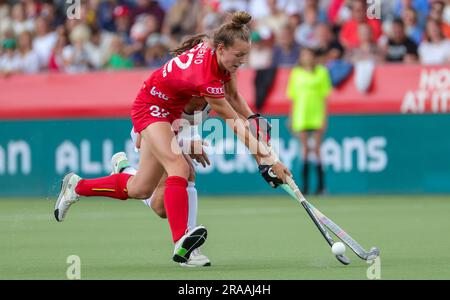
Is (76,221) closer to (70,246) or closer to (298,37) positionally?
(70,246)

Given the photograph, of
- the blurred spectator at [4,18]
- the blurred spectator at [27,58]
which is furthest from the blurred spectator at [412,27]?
the blurred spectator at [4,18]

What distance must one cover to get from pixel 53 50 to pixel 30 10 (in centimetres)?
136

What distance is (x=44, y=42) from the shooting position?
711 inches

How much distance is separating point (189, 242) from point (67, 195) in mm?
1904

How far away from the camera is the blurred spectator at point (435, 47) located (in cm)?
1602

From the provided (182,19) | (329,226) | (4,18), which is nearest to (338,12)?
(182,19)

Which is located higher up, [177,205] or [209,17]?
[209,17]

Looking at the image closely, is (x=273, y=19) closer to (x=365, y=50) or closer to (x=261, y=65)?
(x=261, y=65)

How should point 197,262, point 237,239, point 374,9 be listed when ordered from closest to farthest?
point 197,262 → point 237,239 → point 374,9

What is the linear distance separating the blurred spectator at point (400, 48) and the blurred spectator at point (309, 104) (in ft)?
3.13

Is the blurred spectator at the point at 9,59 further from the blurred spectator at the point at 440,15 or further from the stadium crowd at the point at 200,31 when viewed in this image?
the blurred spectator at the point at 440,15

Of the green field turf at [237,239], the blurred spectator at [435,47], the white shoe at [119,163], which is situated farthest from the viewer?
the blurred spectator at [435,47]

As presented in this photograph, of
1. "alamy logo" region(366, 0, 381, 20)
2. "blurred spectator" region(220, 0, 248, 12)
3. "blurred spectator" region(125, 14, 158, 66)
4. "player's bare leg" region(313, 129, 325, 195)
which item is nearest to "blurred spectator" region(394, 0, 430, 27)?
"alamy logo" region(366, 0, 381, 20)
